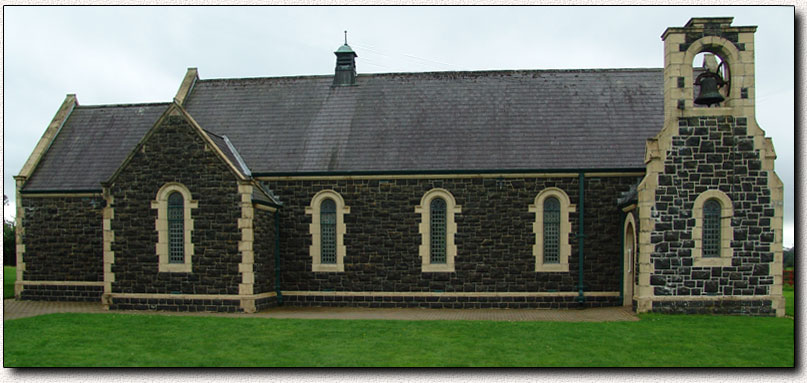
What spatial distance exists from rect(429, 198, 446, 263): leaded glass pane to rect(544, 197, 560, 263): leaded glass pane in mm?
3210

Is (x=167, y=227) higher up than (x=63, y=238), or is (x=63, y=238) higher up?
(x=167, y=227)

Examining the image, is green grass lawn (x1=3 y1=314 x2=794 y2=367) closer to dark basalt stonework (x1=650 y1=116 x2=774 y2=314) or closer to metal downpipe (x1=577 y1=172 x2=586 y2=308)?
dark basalt stonework (x1=650 y1=116 x2=774 y2=314)

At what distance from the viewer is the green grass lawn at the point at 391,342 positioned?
1482 centimetres

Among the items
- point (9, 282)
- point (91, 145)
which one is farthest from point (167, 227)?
point (9, 282)

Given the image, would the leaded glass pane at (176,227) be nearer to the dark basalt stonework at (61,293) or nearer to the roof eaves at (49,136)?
the dark basalt stonework at (61,293)

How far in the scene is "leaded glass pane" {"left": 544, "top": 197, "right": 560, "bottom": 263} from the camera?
23031 mm

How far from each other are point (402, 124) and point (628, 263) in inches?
342

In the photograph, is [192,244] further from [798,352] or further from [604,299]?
[798,352]

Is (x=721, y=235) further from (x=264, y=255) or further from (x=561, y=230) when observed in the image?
(x=264, y=255)

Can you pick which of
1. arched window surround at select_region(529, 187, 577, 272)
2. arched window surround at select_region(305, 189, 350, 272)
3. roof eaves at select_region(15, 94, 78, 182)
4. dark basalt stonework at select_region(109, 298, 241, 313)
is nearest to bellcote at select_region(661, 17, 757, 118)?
arched window surround at select_region(529, 187, 577, 272)

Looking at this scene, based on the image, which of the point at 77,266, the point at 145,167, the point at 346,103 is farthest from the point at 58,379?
the point at 346,103

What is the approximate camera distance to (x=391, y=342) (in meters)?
16.4

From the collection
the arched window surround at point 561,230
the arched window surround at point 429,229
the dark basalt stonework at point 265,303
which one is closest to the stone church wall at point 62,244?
the dark basalt stonework at point 265,303

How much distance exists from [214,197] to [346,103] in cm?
657
